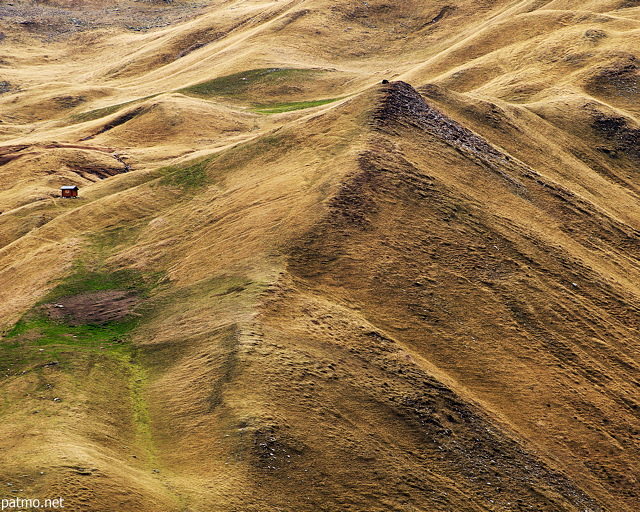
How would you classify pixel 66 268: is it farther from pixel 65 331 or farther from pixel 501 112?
pixel 501 112

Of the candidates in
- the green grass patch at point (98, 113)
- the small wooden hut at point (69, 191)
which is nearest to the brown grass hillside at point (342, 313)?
the small wooden hut at point (69, 191)

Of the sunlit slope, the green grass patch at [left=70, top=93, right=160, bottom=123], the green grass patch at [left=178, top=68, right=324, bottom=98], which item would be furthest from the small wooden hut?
the green grass patch at [left=178, top=68, right=324, bottom=98]

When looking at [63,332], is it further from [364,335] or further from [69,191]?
[69,191]

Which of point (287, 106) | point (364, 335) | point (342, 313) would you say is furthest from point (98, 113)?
point (364, 335)

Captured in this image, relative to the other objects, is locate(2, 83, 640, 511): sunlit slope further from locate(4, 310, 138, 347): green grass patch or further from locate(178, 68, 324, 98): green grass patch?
locate(178, 68, 324, 98): green grass patch

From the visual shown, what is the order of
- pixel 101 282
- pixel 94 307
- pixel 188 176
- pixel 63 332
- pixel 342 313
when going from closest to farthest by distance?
pixel 342 313 → pixel 63 332 → pixel 94 307 → pixel 101 282 → pixel 188 176

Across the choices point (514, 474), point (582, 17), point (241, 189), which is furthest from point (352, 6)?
point (514, 474)
